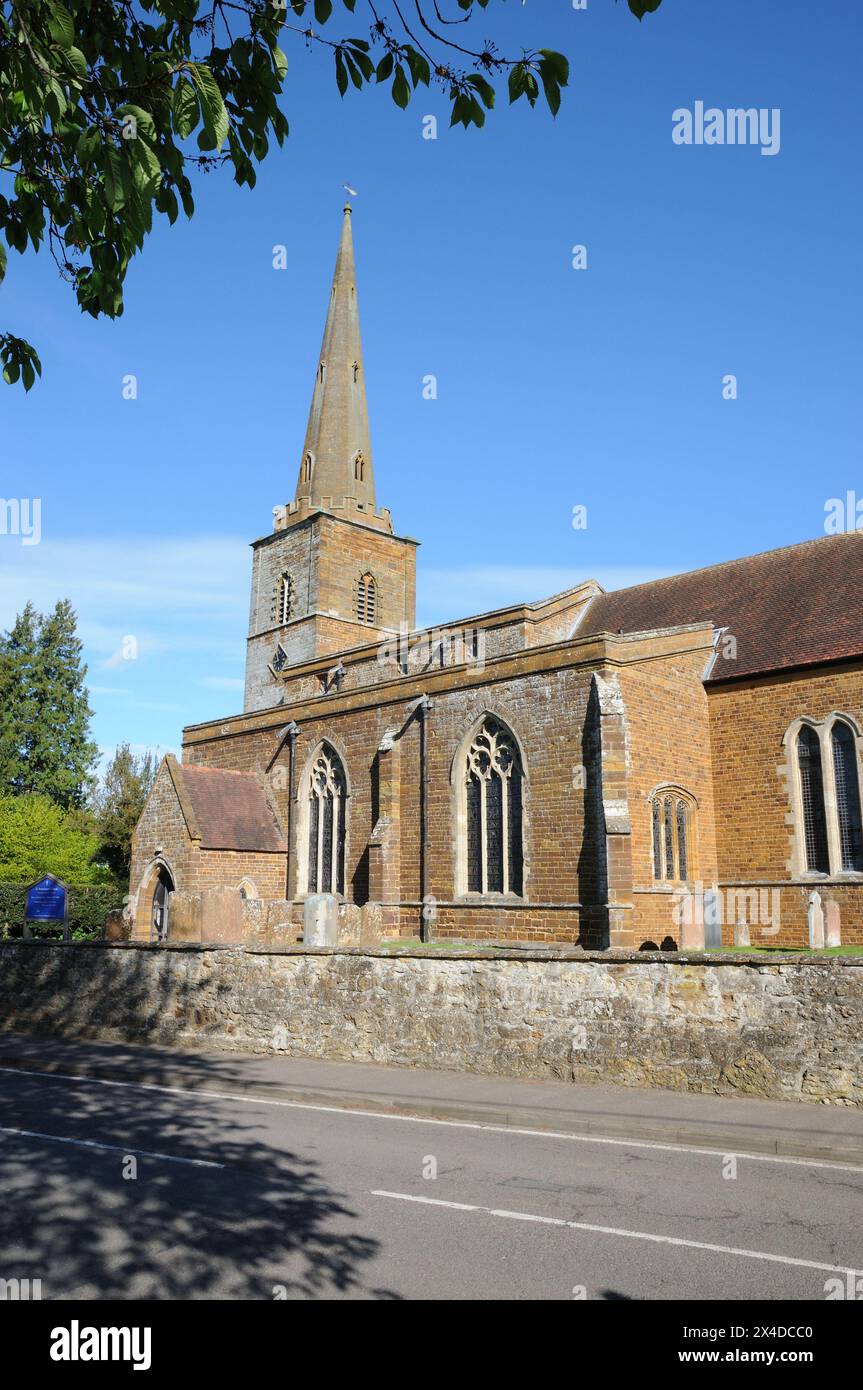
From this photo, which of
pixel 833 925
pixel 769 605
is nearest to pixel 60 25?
pixel 833 925

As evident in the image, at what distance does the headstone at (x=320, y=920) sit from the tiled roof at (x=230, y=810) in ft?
34.8

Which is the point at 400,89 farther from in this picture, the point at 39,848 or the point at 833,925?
the point at 39,848

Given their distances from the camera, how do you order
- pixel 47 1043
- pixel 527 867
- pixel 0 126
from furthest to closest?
pixel 527 867
pixel 47 1043
pixel 0 126

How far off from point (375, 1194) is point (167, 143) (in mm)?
6990

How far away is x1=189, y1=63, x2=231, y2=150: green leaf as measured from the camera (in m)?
4.42

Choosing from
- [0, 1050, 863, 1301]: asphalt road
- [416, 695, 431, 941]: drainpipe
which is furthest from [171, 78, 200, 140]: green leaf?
[416, 695, 431, 941]: drainpipe

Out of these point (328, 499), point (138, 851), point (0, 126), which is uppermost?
point (328, 499)

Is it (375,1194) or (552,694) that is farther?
(552,694)

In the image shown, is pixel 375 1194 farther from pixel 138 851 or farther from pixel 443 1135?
pixel 138 851

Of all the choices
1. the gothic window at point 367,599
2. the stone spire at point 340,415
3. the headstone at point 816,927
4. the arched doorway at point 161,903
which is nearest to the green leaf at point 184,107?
the headstone at point 816,927

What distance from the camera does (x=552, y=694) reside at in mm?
21938

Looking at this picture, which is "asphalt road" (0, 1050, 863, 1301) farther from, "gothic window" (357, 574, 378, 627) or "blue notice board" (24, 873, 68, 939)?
"gothic window" (357, 574, 378, 627)
